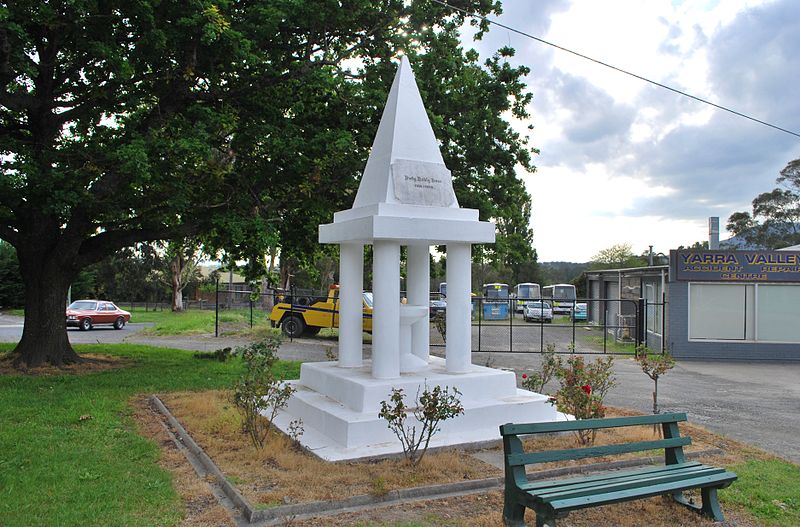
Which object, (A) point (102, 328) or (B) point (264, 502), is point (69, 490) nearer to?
(B) point (264, 502)

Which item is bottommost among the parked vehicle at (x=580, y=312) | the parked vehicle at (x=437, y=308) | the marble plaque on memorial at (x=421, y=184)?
the parked vehicle at (x=580, y=312)

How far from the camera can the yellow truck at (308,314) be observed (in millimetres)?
21703

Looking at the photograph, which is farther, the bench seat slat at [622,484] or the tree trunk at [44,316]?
the tree trunk at [44,316]

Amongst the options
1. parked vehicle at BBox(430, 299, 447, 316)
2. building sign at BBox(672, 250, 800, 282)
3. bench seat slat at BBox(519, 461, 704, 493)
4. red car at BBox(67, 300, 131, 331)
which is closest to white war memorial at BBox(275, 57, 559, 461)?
bench seat slat at BBox(519, 461, 704, 493)

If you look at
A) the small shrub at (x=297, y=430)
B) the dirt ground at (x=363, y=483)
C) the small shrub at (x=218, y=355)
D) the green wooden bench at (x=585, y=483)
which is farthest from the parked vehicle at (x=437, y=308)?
the green wooden bench at (x=585, y=483)

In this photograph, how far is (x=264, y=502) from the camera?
5.04m

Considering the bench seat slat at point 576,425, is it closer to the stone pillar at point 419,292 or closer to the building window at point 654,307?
the stone pillar at point 419,292

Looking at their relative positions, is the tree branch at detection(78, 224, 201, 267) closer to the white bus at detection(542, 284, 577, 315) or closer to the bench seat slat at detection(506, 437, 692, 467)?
the bench seat slat at detection(506, 437, 692, 467)

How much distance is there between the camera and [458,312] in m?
8.23

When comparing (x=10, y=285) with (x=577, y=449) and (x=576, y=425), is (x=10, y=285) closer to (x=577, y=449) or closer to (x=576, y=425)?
(x=576, y=425)

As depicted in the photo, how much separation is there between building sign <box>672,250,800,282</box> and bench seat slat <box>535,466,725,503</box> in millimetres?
15315

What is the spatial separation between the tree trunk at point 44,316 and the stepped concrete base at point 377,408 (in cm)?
746

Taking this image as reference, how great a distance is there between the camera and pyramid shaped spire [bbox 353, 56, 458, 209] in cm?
807

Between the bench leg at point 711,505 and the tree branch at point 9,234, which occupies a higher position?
the tree branch at point 9,234
